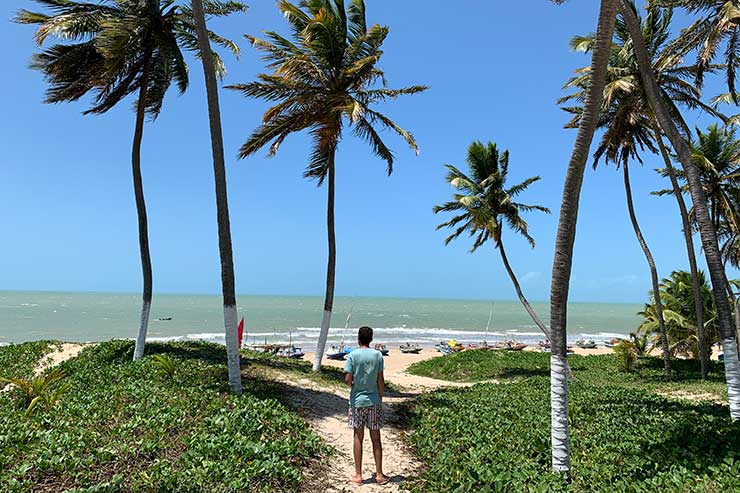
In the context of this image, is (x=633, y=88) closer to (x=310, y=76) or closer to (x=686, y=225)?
(x=686, y=225)

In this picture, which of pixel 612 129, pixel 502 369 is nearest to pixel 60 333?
→ pixel 502 369

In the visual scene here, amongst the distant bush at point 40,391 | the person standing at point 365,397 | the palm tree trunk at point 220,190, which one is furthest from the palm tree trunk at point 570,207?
the distant bush at point 40,391

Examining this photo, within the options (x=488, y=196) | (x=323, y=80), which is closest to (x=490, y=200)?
(x=488, y=196)

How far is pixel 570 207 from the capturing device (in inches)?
205

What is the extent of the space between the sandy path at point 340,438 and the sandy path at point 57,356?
310 inches

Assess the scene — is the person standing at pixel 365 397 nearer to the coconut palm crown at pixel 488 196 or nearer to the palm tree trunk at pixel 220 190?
the palm tree trunk at pixel 220 190

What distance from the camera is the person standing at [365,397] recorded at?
565 cm

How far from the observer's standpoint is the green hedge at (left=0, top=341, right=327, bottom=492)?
15.3ft

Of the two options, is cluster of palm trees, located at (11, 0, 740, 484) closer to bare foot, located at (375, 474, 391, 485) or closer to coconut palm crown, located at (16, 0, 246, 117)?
coconut palm crown, located at (16, 0, 246, 117)

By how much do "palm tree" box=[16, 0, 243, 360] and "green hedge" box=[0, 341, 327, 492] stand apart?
18.2ft

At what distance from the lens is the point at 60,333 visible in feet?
138

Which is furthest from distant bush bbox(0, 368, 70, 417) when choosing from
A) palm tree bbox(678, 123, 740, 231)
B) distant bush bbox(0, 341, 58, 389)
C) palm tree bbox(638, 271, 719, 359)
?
palm tree bbox(638, 271, 719, 359)

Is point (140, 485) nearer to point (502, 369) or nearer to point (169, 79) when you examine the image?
point (169, 79)

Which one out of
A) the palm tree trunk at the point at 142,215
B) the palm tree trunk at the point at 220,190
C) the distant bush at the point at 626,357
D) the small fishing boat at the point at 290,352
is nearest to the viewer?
the palm tree trunk at the point at 220,190
